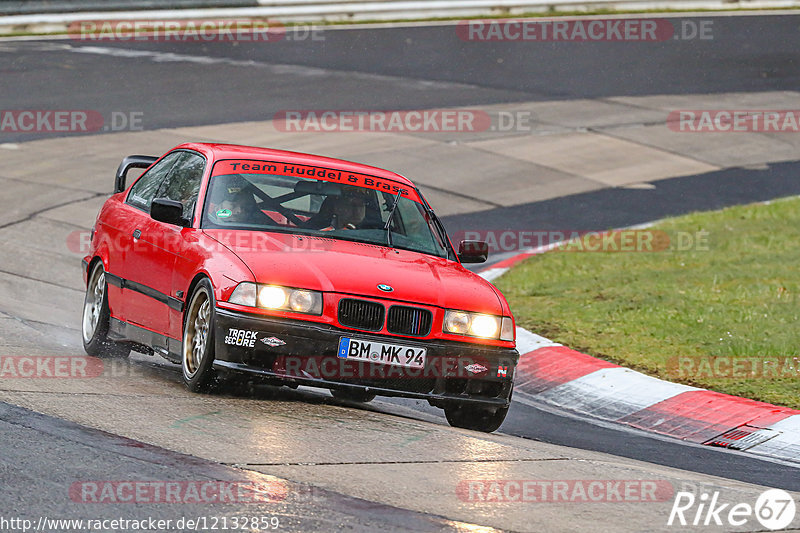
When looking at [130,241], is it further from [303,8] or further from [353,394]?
[303,8]

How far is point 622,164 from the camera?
20.2m

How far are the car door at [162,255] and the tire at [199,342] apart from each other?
18cm

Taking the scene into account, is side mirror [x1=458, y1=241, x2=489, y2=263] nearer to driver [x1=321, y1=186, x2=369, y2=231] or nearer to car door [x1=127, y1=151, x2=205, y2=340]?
driver [x1=321, y1=186, x2=369, y2=231]

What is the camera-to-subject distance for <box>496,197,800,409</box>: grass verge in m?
9.80

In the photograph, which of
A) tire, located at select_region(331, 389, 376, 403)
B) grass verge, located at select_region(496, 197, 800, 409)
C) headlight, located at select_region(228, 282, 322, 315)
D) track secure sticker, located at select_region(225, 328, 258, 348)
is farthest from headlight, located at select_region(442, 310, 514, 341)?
grass verge, located at select_region(496, 197, 800, 409)

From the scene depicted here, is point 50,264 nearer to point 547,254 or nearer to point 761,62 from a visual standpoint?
point 547,254

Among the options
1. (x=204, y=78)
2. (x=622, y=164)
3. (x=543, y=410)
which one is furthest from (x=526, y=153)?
(x=543, y=410)

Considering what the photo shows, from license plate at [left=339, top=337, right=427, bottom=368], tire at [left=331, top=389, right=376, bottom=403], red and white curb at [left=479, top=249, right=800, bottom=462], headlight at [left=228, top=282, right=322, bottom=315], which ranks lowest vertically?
red and white curb at [left=479, top=249, right=800, bottom=462]

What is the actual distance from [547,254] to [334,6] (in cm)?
1790

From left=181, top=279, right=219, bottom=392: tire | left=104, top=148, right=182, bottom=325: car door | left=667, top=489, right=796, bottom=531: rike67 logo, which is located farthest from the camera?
left=104, top=148, right=182, bottom=325: car door

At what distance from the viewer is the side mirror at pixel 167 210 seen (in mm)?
8117

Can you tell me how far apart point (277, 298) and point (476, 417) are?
1.54 m

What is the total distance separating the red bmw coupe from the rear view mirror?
0.03 ft

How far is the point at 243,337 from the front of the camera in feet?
23.7
